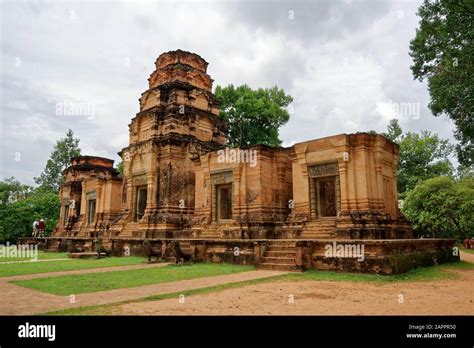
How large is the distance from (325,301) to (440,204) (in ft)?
83.6

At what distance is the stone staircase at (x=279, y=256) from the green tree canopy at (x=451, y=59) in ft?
31.0

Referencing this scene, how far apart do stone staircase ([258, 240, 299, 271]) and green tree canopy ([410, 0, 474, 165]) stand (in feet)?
31.0

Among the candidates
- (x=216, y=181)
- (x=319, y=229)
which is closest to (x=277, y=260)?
(x=319, y=229)

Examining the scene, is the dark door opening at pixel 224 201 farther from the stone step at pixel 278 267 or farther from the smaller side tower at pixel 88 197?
the smaller side tower at pixel 88 197

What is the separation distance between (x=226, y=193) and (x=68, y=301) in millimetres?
13930

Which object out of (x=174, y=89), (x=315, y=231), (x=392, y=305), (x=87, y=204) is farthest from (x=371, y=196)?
(x=87, y=204)

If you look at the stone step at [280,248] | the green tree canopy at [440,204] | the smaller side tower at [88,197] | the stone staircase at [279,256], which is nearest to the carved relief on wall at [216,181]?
the stone step at [280,248]

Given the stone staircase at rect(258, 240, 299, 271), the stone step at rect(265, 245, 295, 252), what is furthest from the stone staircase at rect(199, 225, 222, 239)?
the stone staircase at rect(258, 240, 299, 271)

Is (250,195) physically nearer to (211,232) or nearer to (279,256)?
(211,232)

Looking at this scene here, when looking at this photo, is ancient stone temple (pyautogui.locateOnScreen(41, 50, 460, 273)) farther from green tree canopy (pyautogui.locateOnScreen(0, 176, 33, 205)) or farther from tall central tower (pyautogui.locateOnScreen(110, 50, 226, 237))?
green tree canopy (pyautogui.locateOnScreen(0, 176, 33, 205))

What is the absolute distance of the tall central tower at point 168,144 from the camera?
21.3m

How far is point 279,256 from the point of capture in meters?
12.5

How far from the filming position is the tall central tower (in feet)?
70.0
